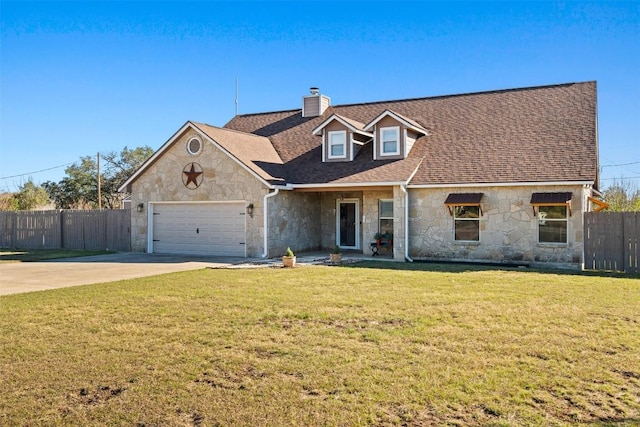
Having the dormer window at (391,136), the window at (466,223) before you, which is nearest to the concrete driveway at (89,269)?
the dormer window at (391,136)

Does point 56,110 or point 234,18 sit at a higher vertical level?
point 234,18

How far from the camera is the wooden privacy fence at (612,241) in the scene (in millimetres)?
14930

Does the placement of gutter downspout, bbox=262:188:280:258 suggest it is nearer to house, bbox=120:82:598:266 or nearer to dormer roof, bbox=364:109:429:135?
house, bbox=120:82:598:266

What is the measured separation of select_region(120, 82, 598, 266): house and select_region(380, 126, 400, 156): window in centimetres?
4

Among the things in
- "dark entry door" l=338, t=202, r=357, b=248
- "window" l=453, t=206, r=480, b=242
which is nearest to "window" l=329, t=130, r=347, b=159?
"dark entry door" l=338, t=202, r=357, b=248

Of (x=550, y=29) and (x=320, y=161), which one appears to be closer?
(x=550, y=29)

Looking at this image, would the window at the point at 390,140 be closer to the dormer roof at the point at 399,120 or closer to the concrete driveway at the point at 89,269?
the dormer roof at the point at 399,120

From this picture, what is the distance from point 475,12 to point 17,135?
27000 mm

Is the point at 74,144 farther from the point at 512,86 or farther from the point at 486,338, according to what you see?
the point at 486,338

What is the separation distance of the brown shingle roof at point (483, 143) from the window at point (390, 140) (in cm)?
53

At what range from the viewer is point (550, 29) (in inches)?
714

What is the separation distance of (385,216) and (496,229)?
4359 millimetres

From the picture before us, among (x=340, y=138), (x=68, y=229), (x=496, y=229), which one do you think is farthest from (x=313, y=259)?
(x=68, y=229)

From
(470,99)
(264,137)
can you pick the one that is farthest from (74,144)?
(470,99)
